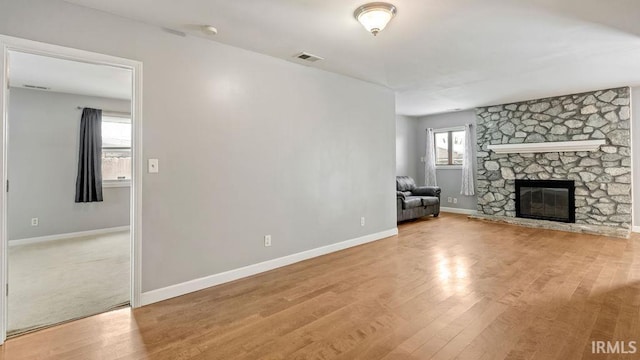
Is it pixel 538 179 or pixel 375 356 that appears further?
pixel 538 179

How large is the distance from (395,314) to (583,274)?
2410mm

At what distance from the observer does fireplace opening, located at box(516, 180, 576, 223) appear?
5.72 meters

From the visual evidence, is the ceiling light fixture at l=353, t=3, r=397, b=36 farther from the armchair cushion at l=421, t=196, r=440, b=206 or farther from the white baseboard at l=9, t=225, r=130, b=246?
the white baseboard at l=9, t=225, r=130, b=246

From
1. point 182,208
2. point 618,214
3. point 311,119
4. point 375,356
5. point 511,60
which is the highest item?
point 511,60

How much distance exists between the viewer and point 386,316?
2383 mm

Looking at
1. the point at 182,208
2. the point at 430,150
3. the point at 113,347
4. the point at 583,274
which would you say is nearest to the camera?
the point at 113,347

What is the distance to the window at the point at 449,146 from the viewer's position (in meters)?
7.62

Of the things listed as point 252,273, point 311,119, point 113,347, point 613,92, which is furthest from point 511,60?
point 113,347

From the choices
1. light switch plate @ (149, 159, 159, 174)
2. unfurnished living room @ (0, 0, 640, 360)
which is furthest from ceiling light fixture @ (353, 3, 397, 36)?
light switch plate @ (149, 159, 159, 174)

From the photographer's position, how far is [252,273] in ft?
11.0

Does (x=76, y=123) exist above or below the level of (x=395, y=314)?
above

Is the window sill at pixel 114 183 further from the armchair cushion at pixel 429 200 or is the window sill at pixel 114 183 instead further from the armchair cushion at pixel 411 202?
the armchair cushion at pixel 429 200

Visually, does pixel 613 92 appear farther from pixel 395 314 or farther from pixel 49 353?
pixel 49 353

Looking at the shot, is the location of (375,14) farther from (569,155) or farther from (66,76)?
(569,155)
